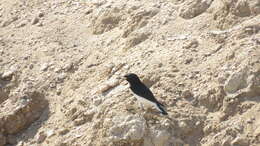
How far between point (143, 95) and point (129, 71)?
3.10ft

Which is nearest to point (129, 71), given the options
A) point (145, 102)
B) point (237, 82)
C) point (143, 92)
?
point (143, 92)

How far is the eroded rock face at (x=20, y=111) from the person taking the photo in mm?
7871

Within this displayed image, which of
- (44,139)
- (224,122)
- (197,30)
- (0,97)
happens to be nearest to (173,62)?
(197,30)

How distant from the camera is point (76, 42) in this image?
8805 millimetres

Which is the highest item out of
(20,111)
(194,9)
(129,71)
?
(194,9)

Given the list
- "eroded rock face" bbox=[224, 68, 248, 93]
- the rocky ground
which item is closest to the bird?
the rocky ground

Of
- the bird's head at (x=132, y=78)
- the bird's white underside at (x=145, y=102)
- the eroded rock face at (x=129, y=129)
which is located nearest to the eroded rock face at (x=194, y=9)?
the bird's head at (x=132, y=78)

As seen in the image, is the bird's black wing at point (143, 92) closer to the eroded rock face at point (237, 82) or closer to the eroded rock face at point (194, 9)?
the eroded rock face at point (237, 82)

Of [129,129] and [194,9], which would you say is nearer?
[129,129]

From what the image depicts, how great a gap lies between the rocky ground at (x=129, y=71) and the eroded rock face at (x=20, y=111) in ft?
0.04

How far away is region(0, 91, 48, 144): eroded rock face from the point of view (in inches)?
310

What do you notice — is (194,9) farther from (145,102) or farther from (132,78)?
(145,102)

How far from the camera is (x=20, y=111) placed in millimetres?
7930

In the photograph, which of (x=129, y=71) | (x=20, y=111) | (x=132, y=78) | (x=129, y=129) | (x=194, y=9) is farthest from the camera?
(x=194, y=9)
